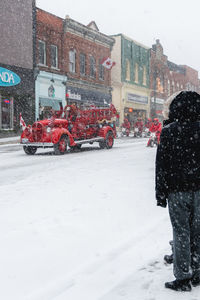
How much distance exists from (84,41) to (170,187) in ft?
97.2

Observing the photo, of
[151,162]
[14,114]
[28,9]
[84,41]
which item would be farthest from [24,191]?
[84,41]

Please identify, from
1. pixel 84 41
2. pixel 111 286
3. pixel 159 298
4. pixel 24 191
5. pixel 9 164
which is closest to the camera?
pixel 159 298

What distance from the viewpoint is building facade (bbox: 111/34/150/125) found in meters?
37.4

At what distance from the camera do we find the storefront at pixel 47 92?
25.9 metres

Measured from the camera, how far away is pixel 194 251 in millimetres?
3328

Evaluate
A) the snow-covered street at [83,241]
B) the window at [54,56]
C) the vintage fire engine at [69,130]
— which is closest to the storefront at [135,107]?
the window at [54,56]

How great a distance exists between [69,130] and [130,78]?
85.0ft

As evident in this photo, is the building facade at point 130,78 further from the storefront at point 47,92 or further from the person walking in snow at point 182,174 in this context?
the person walking in snow at point 182,174

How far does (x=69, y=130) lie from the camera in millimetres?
15062

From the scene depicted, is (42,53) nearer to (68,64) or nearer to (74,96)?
(68,64)

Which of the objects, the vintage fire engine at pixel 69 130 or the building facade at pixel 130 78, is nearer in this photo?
the vintage fire engine at pixel 69 130

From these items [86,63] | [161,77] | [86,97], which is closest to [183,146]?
[86,97]

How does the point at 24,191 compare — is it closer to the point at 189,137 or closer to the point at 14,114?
the point at 189,137

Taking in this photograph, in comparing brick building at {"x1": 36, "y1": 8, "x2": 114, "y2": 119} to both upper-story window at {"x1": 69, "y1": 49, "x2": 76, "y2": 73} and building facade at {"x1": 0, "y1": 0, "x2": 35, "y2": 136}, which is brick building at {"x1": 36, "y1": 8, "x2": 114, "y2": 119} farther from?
building facade at {"x1": 0, "y1": 0, "x2": 35, "y2": 136}
